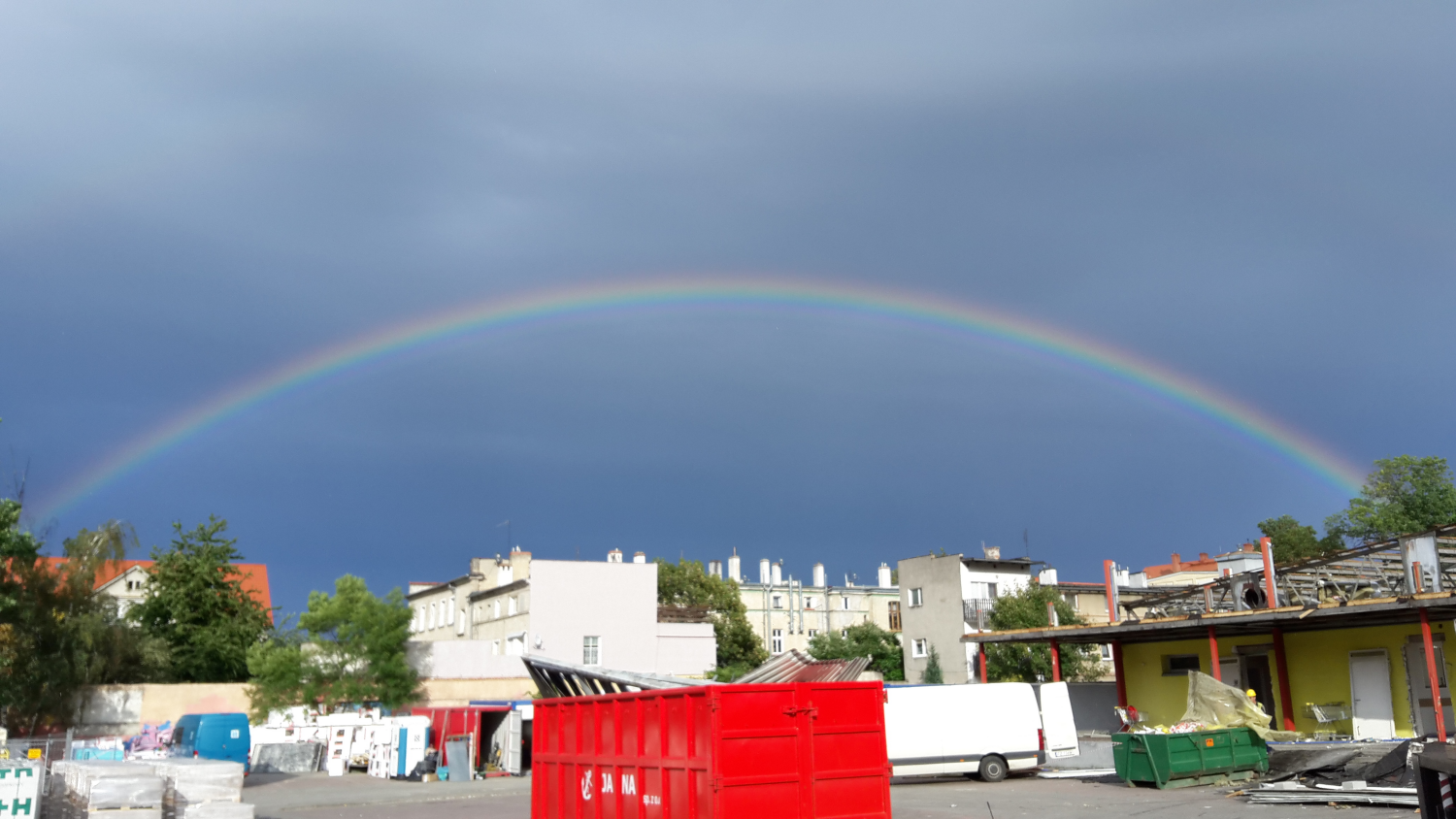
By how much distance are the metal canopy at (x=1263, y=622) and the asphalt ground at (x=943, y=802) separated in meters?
5.32

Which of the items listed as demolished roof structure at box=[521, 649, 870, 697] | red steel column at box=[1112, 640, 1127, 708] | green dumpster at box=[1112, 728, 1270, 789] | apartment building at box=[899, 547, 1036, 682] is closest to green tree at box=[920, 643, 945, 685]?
apartment building at box=[899, 547, 1036, 682]

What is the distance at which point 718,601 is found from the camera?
90125 millimetres

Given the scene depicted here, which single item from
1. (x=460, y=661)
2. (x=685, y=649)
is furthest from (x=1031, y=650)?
(x=460, y=661)

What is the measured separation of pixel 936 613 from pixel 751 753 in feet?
168

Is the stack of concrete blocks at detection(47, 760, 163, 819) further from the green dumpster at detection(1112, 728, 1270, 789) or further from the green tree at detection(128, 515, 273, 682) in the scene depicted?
the green tree at detection(128, 515, 273, 682)

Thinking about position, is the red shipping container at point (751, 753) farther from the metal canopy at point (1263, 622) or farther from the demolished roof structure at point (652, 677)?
the metal canopy at point (1263, 622)

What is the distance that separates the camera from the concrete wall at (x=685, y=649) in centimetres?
6756

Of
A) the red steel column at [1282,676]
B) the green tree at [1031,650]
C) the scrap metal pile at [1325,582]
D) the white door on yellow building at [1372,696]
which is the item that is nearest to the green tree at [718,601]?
the green tree at [1031,650]

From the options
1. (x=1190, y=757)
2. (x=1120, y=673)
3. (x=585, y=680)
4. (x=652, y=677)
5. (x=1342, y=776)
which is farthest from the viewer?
(x=1120, y=673)

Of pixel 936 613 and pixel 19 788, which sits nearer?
pixel 19 788

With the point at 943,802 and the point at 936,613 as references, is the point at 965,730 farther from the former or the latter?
the point at 936,613

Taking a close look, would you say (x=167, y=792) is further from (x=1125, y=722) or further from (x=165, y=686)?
(x=165, y=686)

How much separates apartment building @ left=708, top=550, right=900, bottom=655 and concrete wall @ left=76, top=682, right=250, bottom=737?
59.9 meters

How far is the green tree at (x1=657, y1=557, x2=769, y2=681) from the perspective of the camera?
86.6 m
